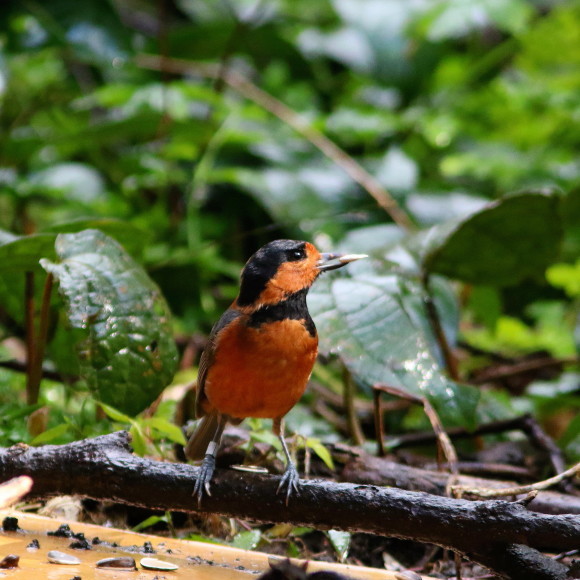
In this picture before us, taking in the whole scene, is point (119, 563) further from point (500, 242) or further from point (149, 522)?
point (500, 242)

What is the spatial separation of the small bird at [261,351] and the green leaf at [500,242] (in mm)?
917

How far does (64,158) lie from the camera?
24.3 ft

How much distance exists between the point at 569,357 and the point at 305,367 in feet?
10.7

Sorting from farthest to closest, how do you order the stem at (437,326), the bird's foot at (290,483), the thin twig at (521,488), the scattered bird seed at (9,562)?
1. the stem at (437,326)
2. the thin twig at (521,488)
3. the bird's foot at (290,483)
4. the scattered bird seed at (9,562)

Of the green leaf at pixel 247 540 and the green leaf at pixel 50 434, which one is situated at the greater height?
the green leaf at pixel 50 434

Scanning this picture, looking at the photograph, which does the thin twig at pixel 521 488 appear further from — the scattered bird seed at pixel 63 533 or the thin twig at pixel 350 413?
the scattered bird seed at pixel 63 533

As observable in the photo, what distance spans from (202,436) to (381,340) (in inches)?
30.3

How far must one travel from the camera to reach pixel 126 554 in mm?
2193

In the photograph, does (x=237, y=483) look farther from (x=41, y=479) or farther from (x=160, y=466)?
(x=41, y=479)

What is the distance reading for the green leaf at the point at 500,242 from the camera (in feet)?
11.9

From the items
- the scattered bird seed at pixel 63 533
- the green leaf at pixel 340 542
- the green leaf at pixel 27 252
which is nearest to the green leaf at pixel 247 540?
the green leaf at pixel 340 542

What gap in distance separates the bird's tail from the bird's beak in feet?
2.16

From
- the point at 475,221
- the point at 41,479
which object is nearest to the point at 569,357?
the point at 475,221

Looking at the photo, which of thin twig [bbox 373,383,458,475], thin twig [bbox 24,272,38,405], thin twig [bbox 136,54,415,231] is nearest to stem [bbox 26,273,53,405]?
thin twig [bbox 24,272,38,405]
